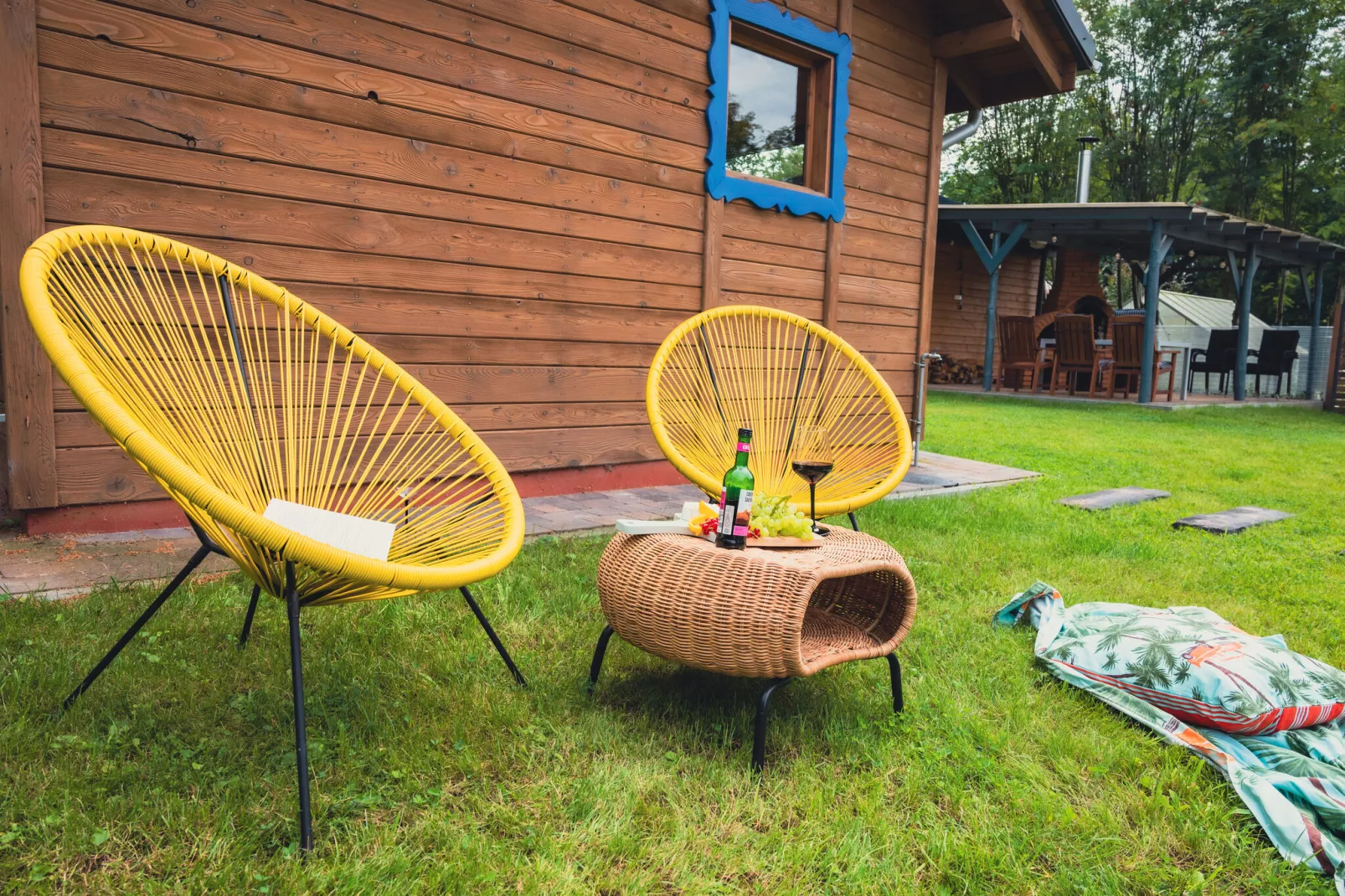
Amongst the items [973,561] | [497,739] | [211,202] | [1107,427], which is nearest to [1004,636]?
[973,561]

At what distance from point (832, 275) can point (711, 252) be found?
0.95 m

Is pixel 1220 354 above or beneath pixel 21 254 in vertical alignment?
above

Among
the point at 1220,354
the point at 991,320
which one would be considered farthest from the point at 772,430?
the point at 1220,354

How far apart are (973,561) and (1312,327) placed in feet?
46.8

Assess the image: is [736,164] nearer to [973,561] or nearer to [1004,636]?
[973,561]

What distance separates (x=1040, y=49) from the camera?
18.1ft

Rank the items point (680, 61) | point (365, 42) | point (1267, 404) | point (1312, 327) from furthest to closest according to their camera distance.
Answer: point (1312, 327), point (1267, 404), point (680, 61), point (365, 42)

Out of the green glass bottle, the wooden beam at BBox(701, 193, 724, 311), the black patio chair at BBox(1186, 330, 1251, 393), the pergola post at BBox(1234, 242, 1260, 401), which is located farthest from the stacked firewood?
the green glass bottle

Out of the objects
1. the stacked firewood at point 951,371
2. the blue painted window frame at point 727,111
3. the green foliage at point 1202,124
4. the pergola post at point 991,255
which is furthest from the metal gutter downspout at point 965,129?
the green foliage at point 1202,124

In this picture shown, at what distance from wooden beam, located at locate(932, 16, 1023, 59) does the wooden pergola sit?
20.4 feet

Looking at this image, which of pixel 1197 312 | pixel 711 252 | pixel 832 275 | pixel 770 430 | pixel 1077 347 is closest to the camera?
pixel 770 430

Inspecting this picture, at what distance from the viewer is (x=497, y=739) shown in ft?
5.72

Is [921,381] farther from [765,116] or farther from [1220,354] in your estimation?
[1220,354]

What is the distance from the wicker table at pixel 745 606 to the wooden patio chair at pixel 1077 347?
11.0 metres
